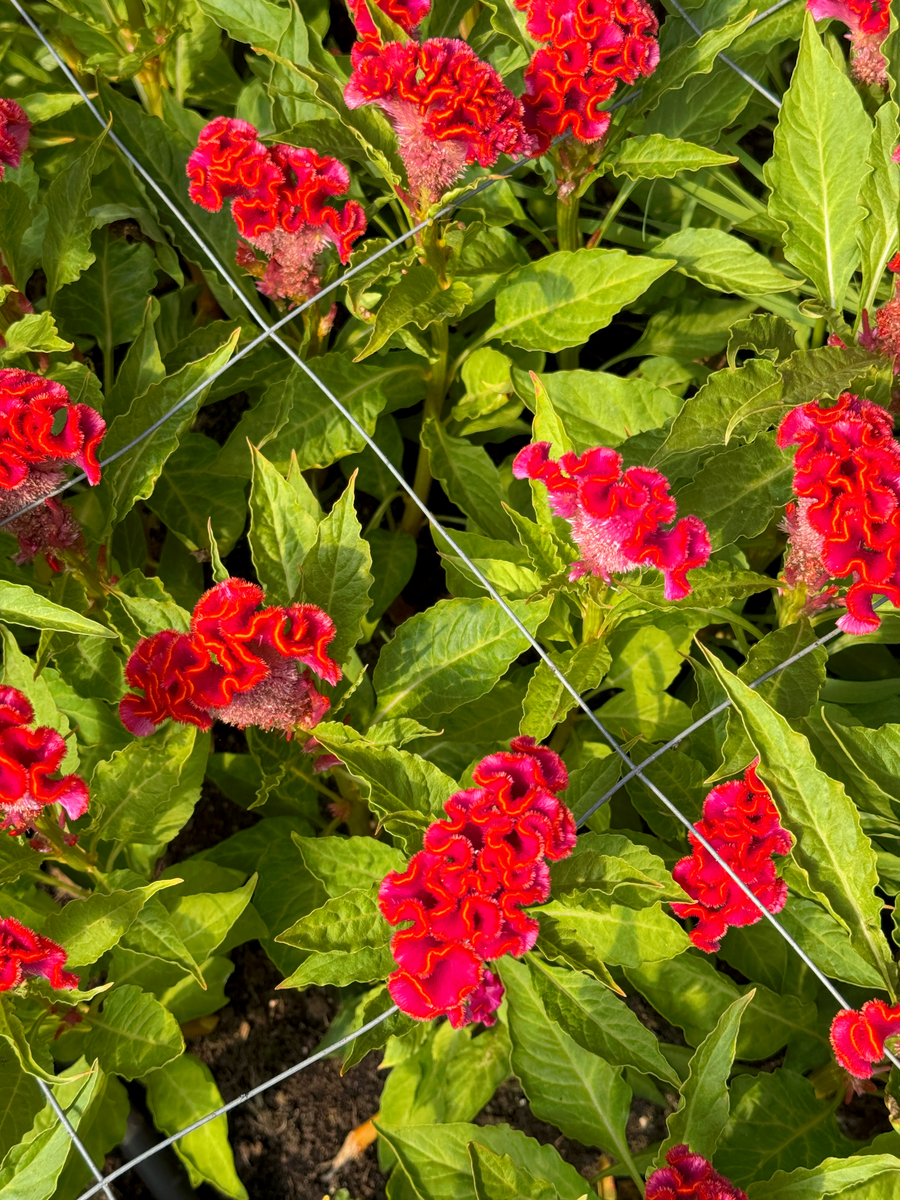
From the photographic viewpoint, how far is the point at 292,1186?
2162mm

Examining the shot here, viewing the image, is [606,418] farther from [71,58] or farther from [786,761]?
[71,58]

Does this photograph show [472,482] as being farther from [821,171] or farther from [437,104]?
[821,171]

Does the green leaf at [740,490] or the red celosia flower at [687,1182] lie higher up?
the green leaf at [740,490]

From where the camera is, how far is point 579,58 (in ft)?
6.06

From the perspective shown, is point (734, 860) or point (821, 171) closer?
point (734, 860)

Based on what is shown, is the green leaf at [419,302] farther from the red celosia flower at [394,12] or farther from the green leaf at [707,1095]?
the green leaf at [707,1095]

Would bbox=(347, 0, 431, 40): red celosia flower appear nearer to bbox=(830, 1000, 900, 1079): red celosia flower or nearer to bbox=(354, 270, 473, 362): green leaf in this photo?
bbox=(354, 270, 473, 362): green leaf

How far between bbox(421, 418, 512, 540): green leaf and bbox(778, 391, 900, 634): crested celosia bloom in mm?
743

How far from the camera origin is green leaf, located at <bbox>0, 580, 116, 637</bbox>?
151 centimetres

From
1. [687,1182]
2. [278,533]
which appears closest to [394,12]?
[278,533]

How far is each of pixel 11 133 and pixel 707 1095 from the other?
2.08 metres

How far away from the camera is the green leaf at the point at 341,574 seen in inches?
67.0

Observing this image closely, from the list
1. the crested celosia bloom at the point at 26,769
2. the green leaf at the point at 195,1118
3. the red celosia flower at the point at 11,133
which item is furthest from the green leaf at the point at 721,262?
the green leaf at the point at 195,1118

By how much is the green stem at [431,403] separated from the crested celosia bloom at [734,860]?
1.01 m
